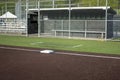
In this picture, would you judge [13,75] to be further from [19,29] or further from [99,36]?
[19,29]

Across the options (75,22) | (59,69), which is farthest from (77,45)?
(59,69)

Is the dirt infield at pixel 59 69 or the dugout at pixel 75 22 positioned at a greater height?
the dugout at pixel 75 22

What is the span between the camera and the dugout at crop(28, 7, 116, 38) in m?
25.3

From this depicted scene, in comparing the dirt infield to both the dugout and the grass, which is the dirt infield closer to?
the grass

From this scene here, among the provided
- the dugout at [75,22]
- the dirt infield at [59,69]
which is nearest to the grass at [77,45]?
the dirt infield at [59,69]

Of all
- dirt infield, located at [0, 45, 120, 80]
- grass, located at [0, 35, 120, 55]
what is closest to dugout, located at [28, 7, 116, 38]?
grass, located at [0, 35, 120, 55]

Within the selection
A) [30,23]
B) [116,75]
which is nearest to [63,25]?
[30,23]

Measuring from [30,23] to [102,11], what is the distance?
9.18 m

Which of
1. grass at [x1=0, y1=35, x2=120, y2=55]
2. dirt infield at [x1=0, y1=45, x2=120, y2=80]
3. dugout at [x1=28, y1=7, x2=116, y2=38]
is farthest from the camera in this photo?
dugout at [x1=28, y1=7, x2=116, y2=38]

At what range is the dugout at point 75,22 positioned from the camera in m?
25.3

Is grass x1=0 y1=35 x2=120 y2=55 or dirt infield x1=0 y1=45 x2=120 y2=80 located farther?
grass x1=0 y1=35 x2=120 y2=55

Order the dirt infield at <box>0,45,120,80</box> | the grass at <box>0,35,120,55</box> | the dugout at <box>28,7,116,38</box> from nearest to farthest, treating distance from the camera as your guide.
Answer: the dirt infield at <box>0,45,120,80</box> → the grass at <box>0,35,120,55</box> → the dugout at <box>28,7,116,38</box>

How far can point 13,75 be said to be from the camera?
875cm

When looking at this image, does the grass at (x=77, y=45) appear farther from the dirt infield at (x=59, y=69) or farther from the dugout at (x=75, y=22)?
the dugout at (x=75, y=22)
